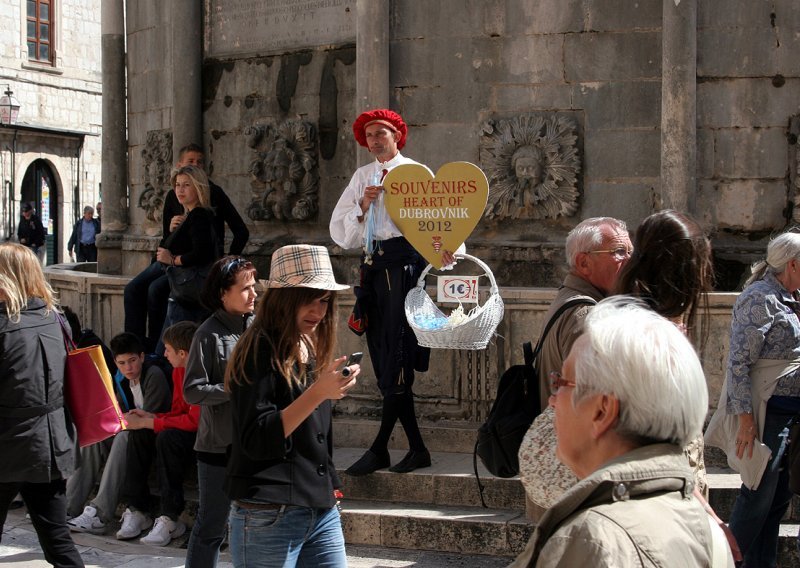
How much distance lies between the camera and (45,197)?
36625mm

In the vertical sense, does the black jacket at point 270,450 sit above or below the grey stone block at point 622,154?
below

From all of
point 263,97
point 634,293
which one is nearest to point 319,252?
point 634,293

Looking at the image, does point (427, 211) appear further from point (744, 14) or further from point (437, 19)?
point (744, 14)

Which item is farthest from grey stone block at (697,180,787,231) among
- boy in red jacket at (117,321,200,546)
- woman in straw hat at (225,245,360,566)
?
woman in straw hat at (225,245,360,566)

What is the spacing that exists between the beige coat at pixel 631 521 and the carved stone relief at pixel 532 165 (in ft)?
22.3

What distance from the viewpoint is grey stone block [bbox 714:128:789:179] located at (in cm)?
889

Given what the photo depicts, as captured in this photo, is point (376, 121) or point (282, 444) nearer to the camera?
point (282, 444)

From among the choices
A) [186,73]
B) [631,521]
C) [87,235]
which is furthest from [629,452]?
[87,235]

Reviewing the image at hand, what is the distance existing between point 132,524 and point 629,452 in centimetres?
544

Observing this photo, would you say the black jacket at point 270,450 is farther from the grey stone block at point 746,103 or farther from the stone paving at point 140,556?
the grey stone block at point 746,103

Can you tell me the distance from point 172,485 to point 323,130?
4.00 metres

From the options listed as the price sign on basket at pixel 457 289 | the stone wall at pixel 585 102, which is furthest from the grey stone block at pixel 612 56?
the price sign on basket at pixel 457 289

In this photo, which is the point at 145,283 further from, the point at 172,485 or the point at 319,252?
the point at 319,252

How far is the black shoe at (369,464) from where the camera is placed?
23.2ft
